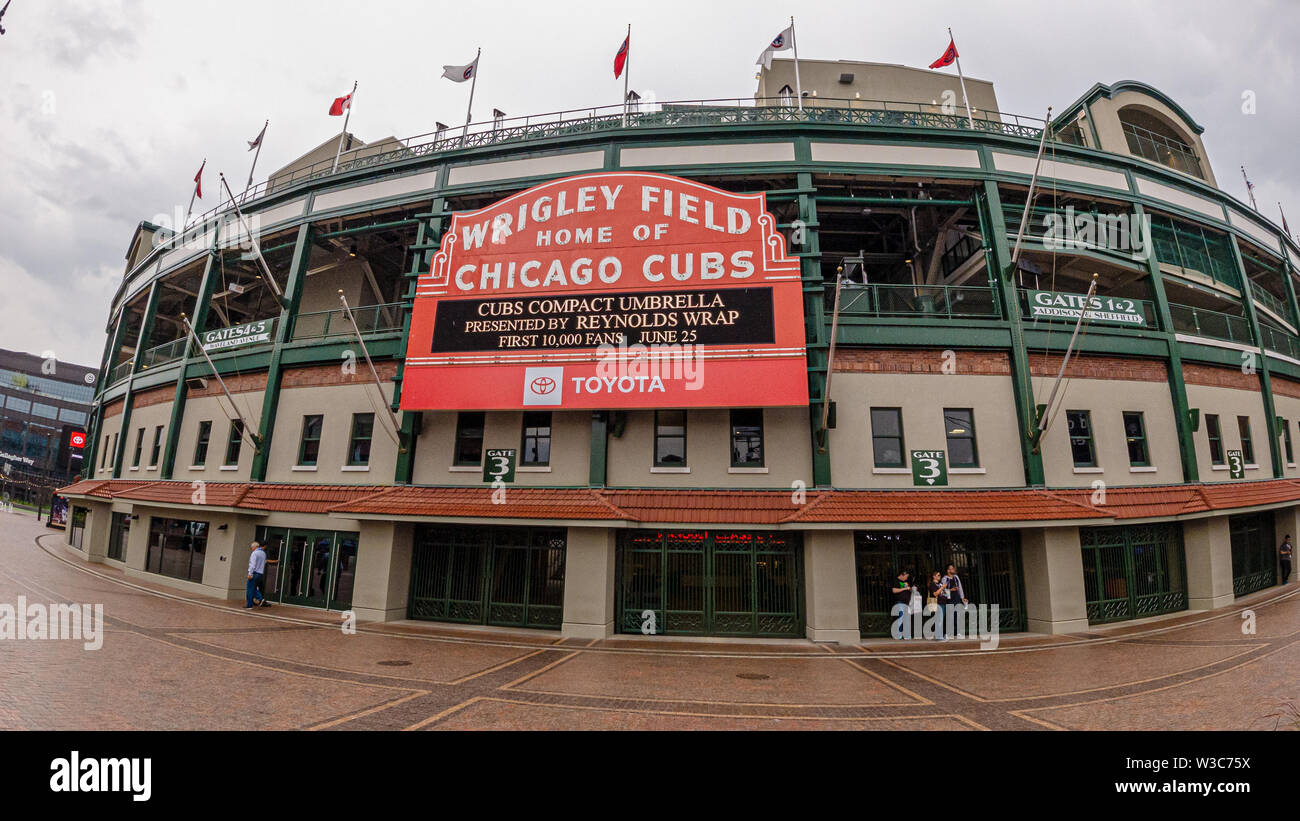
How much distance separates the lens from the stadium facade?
1478cm

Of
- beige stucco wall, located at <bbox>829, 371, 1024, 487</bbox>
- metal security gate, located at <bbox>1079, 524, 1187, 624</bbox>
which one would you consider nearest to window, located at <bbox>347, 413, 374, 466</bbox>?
beige stucco wall, located at <bbox>829, 371, 1024, 487</bbox>

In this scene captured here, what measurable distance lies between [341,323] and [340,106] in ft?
29.0

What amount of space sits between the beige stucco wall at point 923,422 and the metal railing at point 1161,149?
14.8m

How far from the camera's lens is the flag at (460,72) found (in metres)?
20.0

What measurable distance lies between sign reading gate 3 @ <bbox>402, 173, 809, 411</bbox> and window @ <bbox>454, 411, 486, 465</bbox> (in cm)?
104

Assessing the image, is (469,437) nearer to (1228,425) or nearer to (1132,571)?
(1132,571)

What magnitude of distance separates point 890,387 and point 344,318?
19.3m

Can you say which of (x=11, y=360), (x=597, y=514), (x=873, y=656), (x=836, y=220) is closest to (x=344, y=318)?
(x=597, y=514)

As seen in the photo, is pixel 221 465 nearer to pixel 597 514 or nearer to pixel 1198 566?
pixel 597 514

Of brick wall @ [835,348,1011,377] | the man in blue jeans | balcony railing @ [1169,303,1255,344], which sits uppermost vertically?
balcony railing @ [1169,303,1255,344]

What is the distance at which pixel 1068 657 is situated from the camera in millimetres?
12109

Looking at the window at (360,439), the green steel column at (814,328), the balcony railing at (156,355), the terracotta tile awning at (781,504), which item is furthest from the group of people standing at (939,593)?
the balcony railing at (156,355)

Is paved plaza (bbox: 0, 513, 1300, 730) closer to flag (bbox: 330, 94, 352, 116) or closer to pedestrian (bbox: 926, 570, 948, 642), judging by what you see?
pedestrian (bbox: 926, 570, 948, 642)

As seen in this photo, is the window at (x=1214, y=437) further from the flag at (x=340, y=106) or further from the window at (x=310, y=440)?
the flag at (x=340, y=106)
